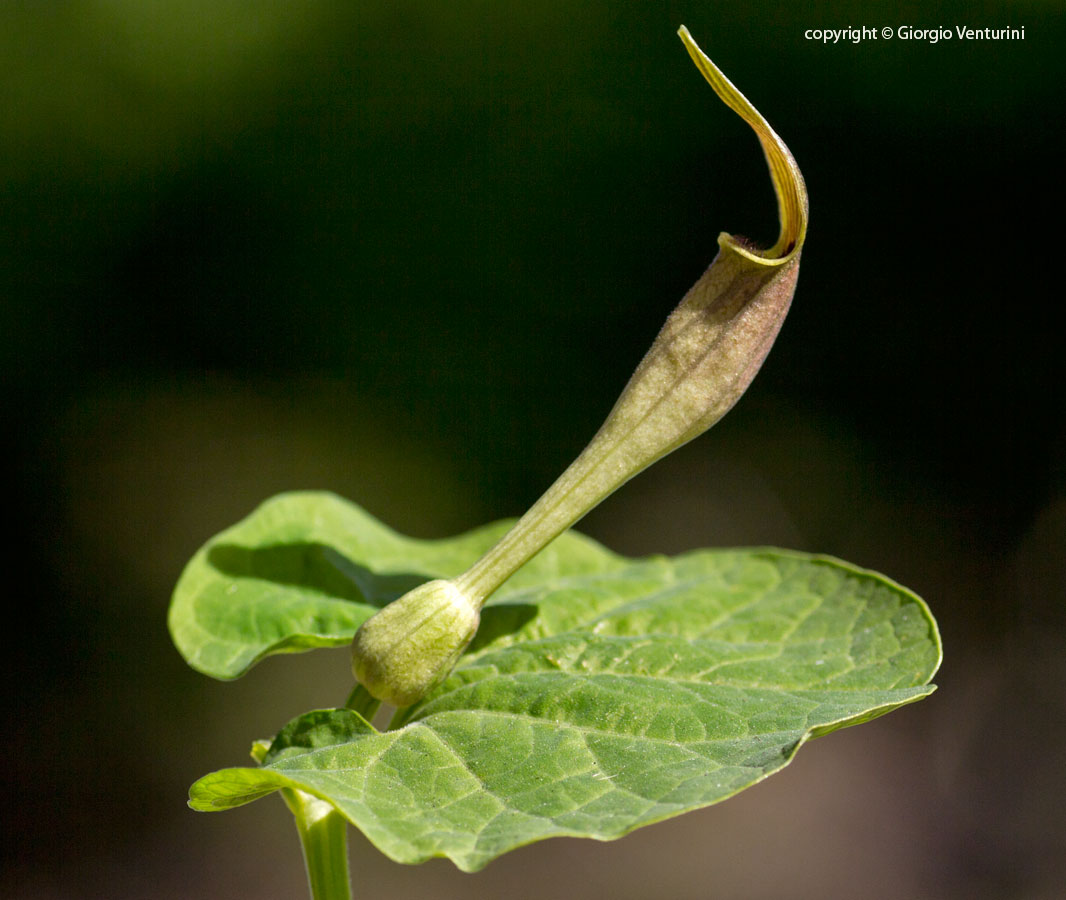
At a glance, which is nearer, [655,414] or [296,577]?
[655,414]

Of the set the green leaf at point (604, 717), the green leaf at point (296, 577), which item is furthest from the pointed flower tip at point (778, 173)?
the green leaf at point (296, 577)

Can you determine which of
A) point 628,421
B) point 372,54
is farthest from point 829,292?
point 628,421

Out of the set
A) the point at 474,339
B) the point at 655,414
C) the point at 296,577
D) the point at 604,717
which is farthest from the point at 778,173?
the point at 474,339

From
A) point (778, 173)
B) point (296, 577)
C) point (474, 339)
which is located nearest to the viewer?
point (778, 173)

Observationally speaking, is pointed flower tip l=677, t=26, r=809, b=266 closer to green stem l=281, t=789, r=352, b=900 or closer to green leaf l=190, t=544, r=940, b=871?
green leaf l=190, t=544, r=940, b=871

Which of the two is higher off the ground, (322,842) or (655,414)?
(655,414)

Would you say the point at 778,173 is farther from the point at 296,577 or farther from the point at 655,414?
the point at 296,577
